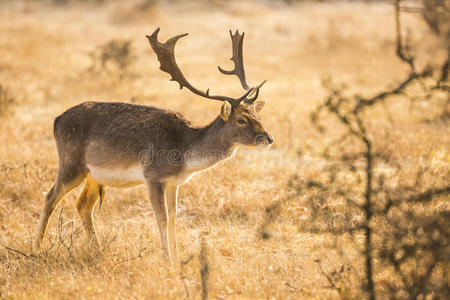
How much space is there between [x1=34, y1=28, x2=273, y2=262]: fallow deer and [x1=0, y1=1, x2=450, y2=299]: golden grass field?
15.5 inches

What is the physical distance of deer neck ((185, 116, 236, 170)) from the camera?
607 centimetres

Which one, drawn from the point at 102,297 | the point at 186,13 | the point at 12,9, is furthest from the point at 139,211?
the point at 12,9

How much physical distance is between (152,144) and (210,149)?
564mm

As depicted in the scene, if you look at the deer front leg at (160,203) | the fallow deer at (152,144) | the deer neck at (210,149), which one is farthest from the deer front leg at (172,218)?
the deer neck at (210,149)

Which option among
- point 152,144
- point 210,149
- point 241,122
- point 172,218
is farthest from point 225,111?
point 172,218

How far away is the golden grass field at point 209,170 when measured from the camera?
543 cm

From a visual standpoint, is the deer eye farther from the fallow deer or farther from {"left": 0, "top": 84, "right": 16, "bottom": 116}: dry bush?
{"left": 0, "top": 84, "right": 16, "bottom": 116}: dry bush

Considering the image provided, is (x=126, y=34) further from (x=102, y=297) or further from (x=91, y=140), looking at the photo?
(x=102, y=297)

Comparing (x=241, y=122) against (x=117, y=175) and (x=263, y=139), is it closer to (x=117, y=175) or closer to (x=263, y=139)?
(x=263, y=139)

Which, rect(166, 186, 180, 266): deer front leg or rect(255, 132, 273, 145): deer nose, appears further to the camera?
rect(166, 186, 180, 266): deer front leg

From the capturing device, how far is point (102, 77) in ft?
51.4

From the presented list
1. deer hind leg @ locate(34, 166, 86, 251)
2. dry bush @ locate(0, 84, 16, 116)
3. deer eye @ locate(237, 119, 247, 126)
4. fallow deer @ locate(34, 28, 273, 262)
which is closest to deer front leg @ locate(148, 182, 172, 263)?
fallow deer @ locate(34, 28, 273, 262)

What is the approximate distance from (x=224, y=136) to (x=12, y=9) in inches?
1166

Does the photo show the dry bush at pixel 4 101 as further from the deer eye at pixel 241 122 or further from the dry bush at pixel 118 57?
the deer eye at pixel 241 122
